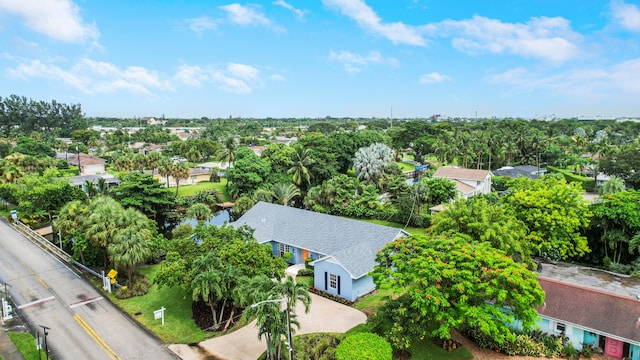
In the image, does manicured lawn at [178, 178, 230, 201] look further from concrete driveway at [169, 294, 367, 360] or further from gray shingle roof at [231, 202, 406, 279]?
concrete driveway at [169, 294, 367, 360]

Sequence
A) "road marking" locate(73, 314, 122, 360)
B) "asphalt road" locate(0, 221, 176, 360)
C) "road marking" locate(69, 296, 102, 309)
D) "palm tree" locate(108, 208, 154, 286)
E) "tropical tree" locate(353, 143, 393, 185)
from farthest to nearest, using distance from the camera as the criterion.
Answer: "tropical tree" locate(353, 143, 393, 185), "palm tree" locate(108, 208, 154, 286), "road marking" locate(69, 296, 102, 309), "asphalt road" locate(0, 221, 176, 360), "road marking" locate(73, 314, 122, 360)

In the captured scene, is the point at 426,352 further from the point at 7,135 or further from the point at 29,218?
the point at 7,135

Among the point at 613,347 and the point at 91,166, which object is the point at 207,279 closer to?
the point at 613,347

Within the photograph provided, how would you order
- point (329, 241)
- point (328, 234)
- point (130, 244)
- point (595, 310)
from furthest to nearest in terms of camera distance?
point (328, 234) < point (329, 241) < point (130, 244) < point (595, 310)

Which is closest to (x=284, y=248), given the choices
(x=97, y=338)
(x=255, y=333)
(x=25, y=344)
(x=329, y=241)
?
(x=329, y=241)

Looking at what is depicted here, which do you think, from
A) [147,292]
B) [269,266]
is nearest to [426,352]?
[269,266]

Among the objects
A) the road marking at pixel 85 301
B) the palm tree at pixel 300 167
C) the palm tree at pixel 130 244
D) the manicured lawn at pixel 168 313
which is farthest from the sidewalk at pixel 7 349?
the palm tree at pixel 300 167

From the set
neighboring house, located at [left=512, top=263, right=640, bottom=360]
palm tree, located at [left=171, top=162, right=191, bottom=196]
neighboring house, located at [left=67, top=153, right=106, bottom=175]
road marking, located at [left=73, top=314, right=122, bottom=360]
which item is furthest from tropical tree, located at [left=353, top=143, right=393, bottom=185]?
neighboring house, located at [left=67, top=153, right=106, bottom=175]
